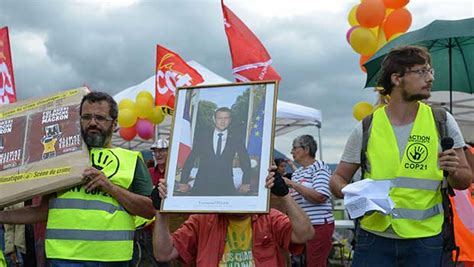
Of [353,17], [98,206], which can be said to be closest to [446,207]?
[98,206]

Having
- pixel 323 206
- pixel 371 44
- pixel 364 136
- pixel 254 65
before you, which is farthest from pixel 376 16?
pixel 364 136

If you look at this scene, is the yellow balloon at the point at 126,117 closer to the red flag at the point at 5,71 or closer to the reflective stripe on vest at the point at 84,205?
the red flag at the point at 5,71

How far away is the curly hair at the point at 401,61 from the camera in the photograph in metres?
2.91

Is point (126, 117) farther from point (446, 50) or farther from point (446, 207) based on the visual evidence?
point (446, 207)

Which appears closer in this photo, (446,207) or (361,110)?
(446,207)

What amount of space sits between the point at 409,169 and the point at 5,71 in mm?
3431

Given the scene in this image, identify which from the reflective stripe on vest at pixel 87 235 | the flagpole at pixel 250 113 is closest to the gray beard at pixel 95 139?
the reflective stripe on vest at pixel 87 235

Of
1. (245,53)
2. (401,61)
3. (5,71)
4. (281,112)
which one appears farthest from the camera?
(281,112)

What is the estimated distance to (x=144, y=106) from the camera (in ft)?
41.3

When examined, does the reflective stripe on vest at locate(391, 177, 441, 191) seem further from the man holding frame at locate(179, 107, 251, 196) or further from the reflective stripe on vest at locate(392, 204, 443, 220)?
the man holding frame at locate(179, 107, 251, 196)

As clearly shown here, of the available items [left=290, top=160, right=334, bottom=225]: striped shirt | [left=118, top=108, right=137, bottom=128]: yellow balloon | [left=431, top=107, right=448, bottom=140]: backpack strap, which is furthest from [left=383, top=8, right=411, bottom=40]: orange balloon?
[left=118, top=108, right=137, bottom=128]: yellow balloon

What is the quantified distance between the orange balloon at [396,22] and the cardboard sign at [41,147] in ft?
20.6

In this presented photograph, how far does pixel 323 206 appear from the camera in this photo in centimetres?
595

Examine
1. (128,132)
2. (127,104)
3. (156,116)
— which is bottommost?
(128,132)
